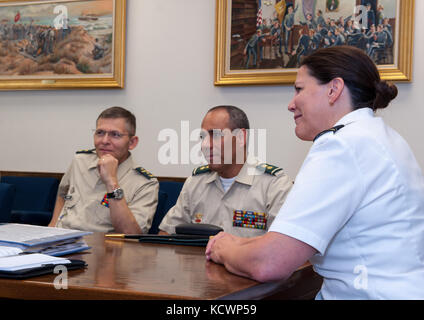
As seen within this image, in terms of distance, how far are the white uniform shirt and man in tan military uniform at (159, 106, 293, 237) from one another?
1327 millimetres

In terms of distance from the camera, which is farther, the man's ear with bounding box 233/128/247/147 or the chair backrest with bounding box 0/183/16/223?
the chair backrest with bounding box 0/183/16/223

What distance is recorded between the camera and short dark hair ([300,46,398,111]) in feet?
5.77

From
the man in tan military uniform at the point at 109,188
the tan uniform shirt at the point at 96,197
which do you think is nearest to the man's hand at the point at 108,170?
Answer: the man in tan military uniform at the point at 109,188

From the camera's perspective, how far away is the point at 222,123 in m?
3.15

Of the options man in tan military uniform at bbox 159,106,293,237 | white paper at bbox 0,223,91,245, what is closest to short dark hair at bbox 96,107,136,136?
man in tan military uniform at bbox 159,106,293,237

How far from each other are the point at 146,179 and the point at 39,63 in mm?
2355

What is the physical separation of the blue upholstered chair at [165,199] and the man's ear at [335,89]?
189 cm

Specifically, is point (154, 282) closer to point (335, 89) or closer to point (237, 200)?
point (335, 89)

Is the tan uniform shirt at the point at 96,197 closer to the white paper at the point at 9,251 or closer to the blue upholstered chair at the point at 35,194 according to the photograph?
the blue upholstered chair at the point at 35,194

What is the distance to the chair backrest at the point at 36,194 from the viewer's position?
4.59 m

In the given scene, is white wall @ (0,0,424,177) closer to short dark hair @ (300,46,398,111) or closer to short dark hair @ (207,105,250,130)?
short dark hair @ (207,105,250,130)

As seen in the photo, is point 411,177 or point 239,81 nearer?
point 411,177
